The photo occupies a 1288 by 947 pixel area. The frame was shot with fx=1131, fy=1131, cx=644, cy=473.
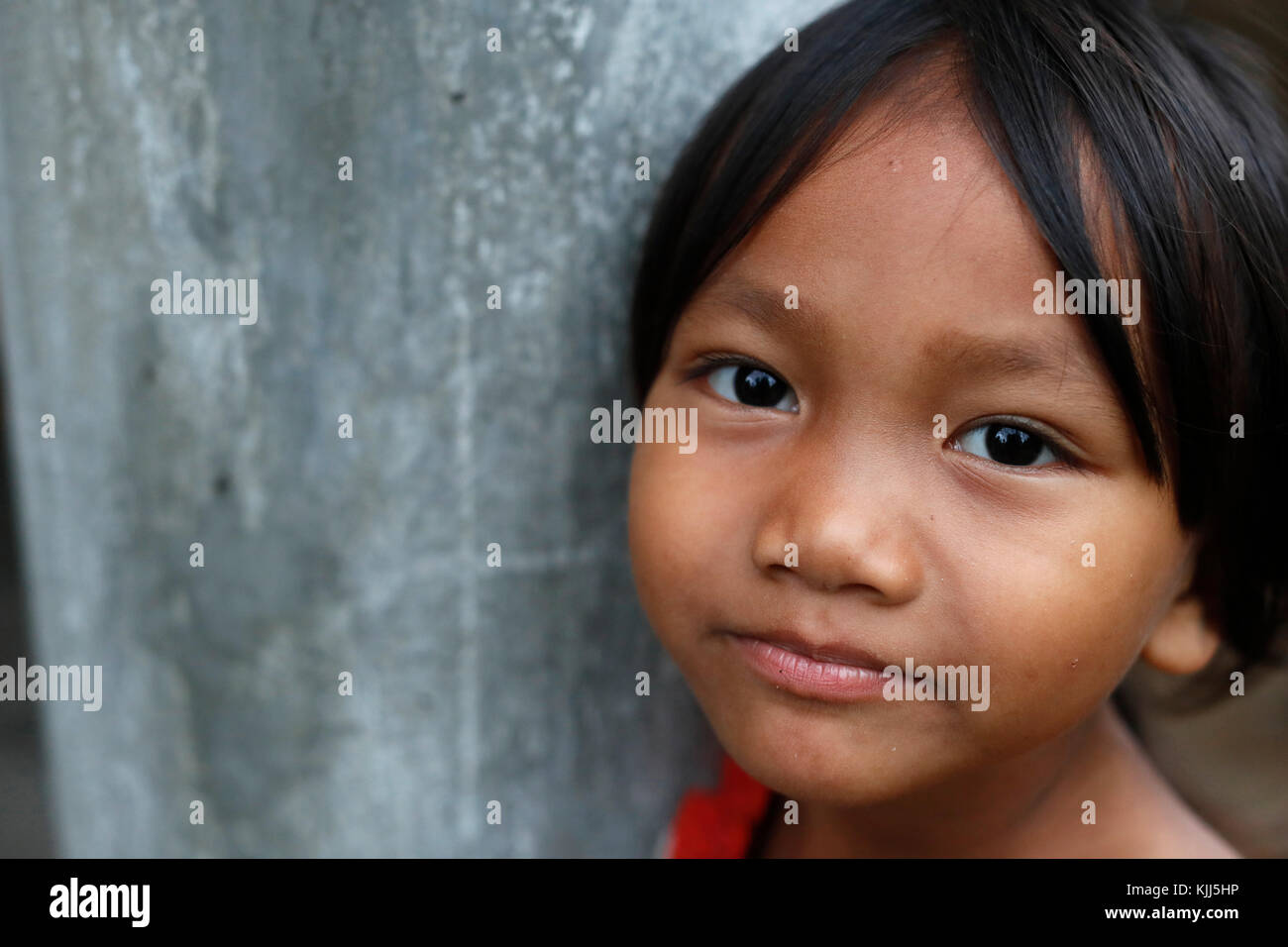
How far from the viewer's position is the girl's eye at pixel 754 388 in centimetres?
133

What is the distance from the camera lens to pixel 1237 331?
51.1 inches

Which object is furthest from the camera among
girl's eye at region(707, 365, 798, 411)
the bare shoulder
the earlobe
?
the bare shoulder

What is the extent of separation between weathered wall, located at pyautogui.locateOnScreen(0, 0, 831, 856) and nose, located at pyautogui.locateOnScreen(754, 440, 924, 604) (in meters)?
0.45

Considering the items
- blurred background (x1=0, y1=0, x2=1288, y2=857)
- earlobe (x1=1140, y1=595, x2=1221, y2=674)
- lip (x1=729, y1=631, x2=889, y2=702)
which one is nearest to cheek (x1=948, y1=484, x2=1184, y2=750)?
lip (x1=729, y1=631, x2=889, y2=702)

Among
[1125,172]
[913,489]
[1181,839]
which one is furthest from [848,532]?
[1181,839]

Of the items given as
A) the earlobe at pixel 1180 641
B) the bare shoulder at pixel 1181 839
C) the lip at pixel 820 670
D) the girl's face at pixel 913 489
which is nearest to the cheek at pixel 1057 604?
the girl's face at pixel 913 489

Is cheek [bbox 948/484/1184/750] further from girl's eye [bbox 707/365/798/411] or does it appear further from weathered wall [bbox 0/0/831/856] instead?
weathered wall [bbox 0/0/831/856]

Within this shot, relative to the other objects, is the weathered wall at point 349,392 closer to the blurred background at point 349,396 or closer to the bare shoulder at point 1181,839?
the blurred background at point 349,396

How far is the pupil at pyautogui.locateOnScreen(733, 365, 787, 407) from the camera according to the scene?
1.33 m

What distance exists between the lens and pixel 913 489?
1196 mm

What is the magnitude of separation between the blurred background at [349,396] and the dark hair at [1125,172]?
6.6 inches

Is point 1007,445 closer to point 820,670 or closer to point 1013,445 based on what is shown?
point 1013,445
